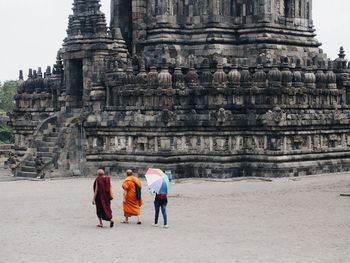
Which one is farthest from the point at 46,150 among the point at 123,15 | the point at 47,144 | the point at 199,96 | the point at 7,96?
the point at 7,96

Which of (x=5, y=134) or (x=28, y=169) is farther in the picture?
(x=5, y=134)

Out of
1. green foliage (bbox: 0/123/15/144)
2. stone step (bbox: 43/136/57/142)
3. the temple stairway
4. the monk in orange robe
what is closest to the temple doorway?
the temple stairway

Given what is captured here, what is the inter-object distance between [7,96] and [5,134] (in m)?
42.7

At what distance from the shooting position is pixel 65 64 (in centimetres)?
4509

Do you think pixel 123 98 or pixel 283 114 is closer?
pixel 283 114

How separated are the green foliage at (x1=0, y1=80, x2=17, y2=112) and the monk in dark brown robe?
3752 inches

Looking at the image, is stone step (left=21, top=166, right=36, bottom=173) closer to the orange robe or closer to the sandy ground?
the sandy ground

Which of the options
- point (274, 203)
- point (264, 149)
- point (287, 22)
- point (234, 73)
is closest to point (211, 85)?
point (234, 73)

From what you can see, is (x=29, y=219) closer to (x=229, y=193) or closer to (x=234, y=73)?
(x=229, y=193)

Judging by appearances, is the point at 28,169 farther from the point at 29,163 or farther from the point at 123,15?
the point at 123,15

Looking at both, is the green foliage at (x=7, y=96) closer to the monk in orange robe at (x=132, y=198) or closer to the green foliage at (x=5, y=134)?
the green foliage at (x=5, y=134)

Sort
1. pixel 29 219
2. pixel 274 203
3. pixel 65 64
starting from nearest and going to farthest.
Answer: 1. pixel 29 219
2. pixel 274 203
3. pixel 65 64

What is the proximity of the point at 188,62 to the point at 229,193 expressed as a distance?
36.0 feet

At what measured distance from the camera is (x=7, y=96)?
123 metres
